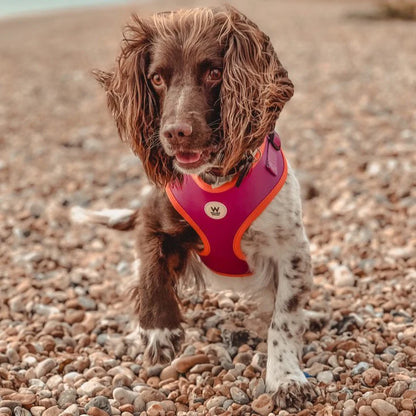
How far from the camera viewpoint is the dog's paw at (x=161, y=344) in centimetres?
286

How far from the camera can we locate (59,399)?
2781mm

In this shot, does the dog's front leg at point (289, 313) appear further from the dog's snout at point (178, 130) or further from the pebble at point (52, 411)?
the pebble at point (52, 411)

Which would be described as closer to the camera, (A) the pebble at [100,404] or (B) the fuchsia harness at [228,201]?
(A) the pebble at [100,404]

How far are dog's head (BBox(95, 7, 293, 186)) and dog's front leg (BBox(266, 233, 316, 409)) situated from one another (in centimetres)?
52

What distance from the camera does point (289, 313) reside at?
117 inches

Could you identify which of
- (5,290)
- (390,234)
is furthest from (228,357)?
(390,234)

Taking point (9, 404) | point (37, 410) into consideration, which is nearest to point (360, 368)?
point (37, 410)

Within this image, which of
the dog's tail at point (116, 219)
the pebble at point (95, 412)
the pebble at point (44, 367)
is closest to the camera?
the pebble at point (95, 412)

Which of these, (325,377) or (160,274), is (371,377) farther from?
(160,274)

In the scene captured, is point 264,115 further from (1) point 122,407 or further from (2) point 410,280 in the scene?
(2) point 410,280

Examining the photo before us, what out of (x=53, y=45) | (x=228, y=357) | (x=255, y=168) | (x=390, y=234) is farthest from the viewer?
(x=53, y=45)

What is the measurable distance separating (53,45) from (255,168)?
1318cm

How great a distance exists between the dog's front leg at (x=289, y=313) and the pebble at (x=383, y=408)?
399 mm

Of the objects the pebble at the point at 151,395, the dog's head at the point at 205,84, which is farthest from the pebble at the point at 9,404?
the dog's head at the point at 205,84
